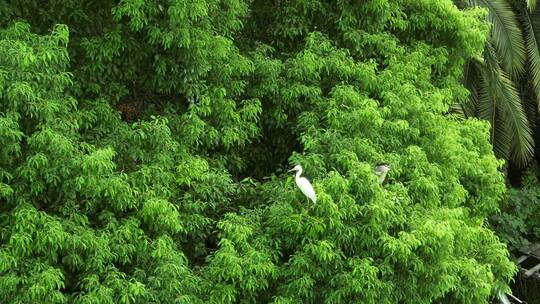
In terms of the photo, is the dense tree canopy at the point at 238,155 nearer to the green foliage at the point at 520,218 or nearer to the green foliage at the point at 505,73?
the green foliage at the point at 505,73

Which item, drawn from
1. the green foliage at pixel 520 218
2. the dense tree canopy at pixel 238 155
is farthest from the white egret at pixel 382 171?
the green foliage at pixel 520 218

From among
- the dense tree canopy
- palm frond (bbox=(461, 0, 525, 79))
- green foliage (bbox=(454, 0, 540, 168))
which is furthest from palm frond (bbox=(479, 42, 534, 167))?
the dense tree canopy

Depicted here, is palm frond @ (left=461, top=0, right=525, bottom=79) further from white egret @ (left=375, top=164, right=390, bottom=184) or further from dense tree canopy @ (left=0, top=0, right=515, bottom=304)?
white egret @ (left=375, top=164, right=390, bottom=184)

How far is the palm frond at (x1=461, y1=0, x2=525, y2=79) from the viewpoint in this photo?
12078mm

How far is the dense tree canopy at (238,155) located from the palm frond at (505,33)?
1853 millimetres

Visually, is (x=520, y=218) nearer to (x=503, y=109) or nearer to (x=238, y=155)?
(x=503, y=109)

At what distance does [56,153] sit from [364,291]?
308 centimetres

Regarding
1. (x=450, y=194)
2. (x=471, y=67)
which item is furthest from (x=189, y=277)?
(x=471, y=67)

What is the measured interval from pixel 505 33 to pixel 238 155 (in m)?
5.43

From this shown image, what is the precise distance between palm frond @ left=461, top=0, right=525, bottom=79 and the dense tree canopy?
6.08 ft

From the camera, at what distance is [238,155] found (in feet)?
30.6

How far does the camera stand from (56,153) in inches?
264

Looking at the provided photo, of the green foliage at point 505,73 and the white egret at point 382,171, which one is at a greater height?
the white egret at point 382,171

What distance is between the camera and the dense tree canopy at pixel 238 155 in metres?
6.77
